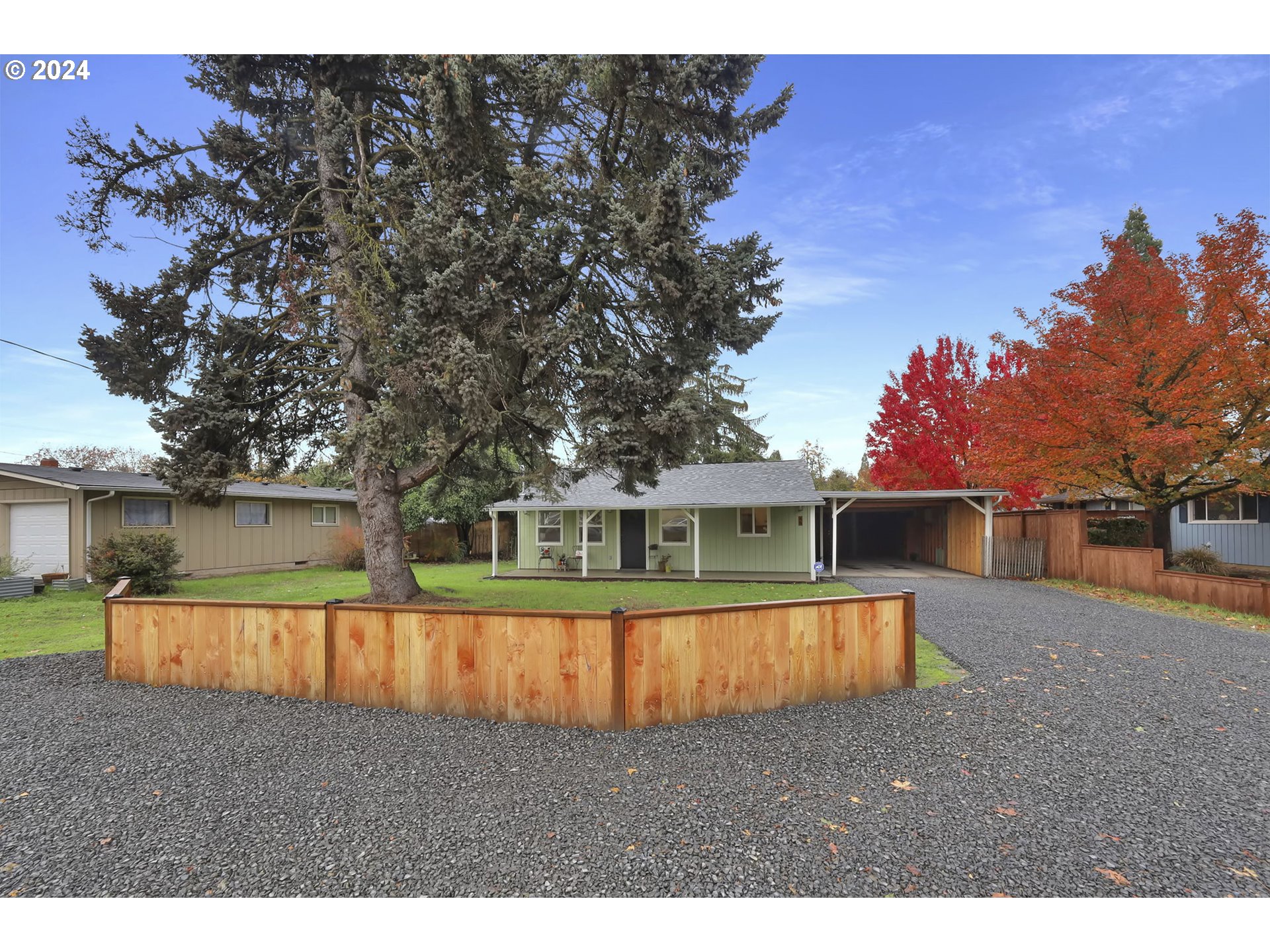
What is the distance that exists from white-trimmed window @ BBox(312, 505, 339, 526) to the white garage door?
7335 mm

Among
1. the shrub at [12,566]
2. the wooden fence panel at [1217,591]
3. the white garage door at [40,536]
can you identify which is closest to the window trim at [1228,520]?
the wooden fence panel at [1217,591]

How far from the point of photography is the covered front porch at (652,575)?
15.5 meters

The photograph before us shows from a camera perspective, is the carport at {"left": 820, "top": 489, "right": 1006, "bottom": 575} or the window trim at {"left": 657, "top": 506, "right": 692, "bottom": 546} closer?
the carport at {"left": 820, "top": 489, "right": 1006, "bottom": 575}

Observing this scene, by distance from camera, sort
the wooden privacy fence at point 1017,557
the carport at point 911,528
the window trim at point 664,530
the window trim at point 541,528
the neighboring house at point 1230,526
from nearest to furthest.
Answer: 1. the wooden privacy fence at point 1017,557
2. the neighboring house at point 1230,526
3. the carport at point 911,528
4. the window trim at point 664,530
5. the window trim at point 541,528

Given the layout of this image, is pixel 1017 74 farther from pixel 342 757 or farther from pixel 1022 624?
pixel 342 757

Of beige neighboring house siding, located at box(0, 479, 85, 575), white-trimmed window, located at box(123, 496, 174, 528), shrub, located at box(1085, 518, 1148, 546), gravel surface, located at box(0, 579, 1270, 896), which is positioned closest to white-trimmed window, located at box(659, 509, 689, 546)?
gravel surface, located at box(0, 579, 1270, 896)

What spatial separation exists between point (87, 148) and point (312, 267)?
13.2 ft

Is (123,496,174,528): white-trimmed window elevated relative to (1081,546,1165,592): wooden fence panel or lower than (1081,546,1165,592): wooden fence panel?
elevated

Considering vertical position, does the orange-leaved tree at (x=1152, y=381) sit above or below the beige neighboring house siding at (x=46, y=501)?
above

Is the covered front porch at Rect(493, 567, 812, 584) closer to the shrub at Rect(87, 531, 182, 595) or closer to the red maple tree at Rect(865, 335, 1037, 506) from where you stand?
the shrub at Rect(87, 531, 182, 595)

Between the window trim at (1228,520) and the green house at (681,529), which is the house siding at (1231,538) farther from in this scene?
the green house at (681,529)

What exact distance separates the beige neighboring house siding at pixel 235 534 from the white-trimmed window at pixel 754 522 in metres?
11.5

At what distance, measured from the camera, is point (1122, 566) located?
492 inches

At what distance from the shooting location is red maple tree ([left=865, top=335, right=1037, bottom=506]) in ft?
70.7
